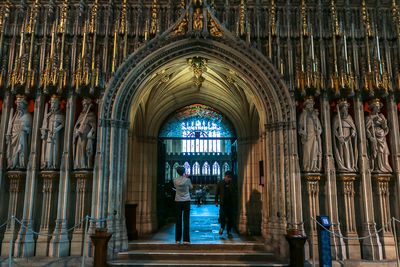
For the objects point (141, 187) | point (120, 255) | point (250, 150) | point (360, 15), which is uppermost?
point (360, 15)

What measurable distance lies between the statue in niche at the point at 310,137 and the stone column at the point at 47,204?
6018mm

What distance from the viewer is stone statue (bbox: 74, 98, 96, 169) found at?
8523 millimetres

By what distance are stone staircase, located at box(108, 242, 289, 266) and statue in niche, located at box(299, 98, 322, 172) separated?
229 cm

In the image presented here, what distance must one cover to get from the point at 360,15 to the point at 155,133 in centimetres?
754

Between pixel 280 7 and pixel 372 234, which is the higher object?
pixel 280 7

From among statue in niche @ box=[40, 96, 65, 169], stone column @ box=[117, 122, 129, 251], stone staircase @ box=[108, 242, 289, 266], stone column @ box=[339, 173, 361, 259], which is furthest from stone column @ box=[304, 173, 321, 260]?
statue in niche @ box=[40, 96, 65, 169]

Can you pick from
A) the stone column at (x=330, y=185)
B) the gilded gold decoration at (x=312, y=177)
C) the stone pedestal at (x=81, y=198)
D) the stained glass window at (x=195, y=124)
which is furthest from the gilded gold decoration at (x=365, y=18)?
the stone pedestal at (x=81, y=198)

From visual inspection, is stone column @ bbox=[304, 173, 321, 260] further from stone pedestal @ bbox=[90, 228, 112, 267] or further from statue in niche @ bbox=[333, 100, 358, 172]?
stone pedestal @ bbox=[90, 228, 112, 267]

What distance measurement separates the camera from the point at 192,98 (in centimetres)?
1352

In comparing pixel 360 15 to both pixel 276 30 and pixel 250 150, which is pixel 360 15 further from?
pixel 250 150

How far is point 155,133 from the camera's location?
13.0 m

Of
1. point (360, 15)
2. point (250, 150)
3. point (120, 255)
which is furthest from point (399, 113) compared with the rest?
point (120, 255)

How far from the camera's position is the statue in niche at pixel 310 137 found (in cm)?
853

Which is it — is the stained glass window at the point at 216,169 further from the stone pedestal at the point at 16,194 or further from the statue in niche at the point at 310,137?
the stone pedestal at the point at 16,194
